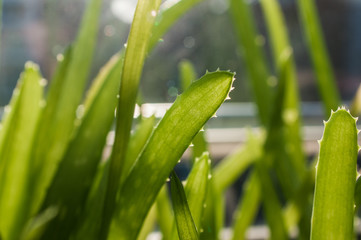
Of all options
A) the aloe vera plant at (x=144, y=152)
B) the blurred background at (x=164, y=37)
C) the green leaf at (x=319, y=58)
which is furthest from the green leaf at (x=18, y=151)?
the blurred background at (x=164, y=37)

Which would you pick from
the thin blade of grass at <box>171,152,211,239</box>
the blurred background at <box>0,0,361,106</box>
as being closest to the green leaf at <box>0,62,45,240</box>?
the thin blade of grass at <box>171,152,211,239</box>

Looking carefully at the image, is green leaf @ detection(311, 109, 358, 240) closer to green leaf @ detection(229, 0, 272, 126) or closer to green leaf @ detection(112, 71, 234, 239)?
green leaf @ detection(112, 71, 234, 239)

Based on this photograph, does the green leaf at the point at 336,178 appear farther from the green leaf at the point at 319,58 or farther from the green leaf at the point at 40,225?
the green leaf at the point at 319,58

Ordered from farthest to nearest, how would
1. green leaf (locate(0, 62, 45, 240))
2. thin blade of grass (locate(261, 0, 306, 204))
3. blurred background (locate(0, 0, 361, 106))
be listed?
blurred background (locate(0, 0, 361, 106)) → thin blade of grass (locate(261, 0, 306, 204)) → green leaf (locate(0, 62, 45, 240))

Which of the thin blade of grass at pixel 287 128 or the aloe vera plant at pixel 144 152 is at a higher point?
the thin blade of grass at pixel 287 128

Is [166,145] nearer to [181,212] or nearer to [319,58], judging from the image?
[181,212]

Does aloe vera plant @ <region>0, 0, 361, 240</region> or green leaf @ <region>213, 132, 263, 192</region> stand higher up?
green leaf @ <region>213, 132, 263, 192</region>

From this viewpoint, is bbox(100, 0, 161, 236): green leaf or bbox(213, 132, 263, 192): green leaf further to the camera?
bbox(213, 132, 263, 192): green leaf
